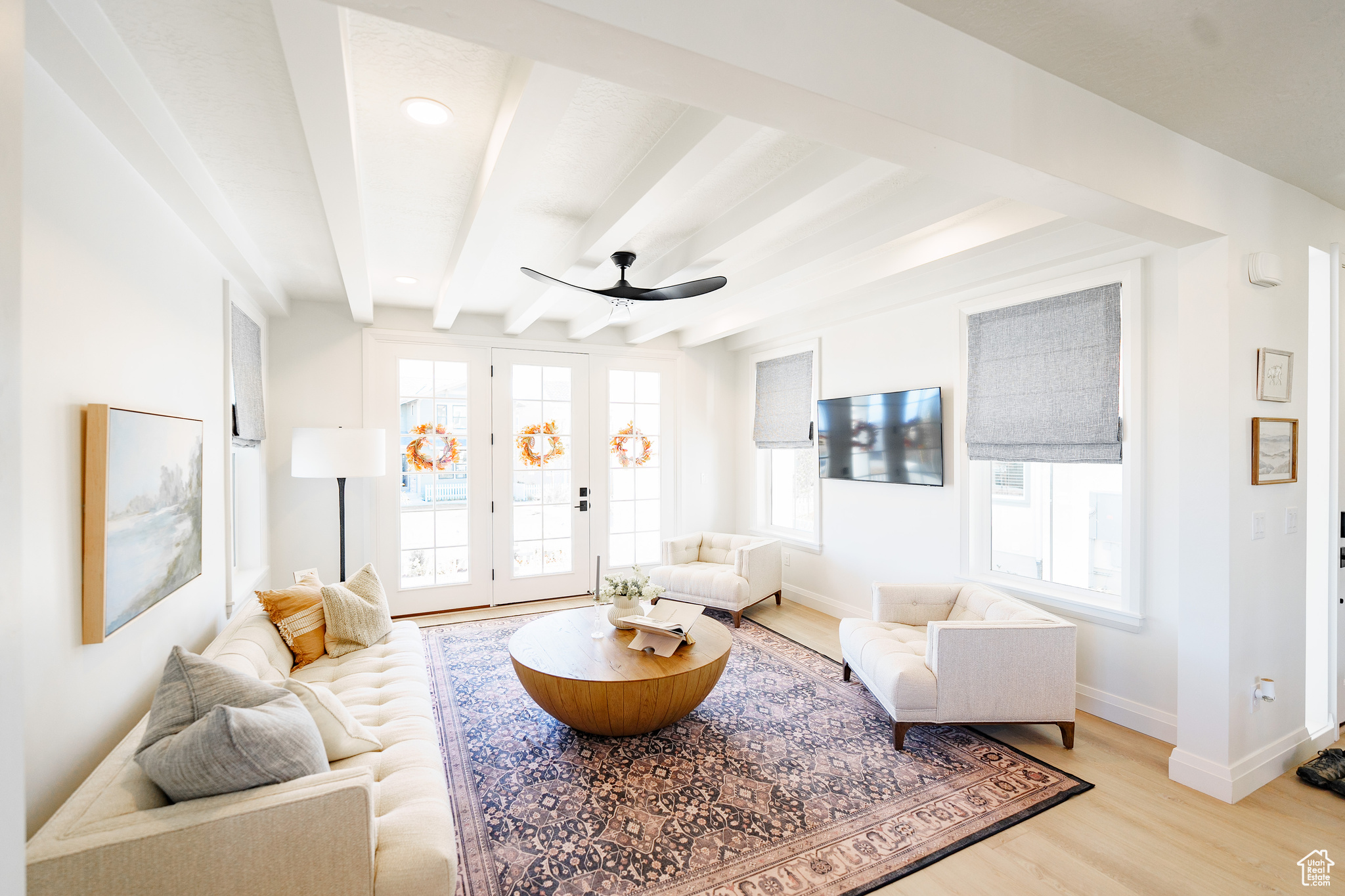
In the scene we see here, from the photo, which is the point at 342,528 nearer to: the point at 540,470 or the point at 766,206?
the point at 540,470

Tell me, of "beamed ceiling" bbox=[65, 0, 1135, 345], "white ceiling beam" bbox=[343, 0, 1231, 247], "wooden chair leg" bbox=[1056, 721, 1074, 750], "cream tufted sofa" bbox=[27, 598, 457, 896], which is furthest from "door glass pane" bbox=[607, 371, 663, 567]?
"white ceiling beam" bbox=[343, 0, 1231, 247]

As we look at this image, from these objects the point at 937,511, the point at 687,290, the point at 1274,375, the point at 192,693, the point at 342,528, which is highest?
the point at 687,290

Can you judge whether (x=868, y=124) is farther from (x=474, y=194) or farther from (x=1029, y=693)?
(x=1029, y=693)

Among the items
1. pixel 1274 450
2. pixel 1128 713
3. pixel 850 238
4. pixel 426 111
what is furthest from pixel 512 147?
pixel 1128 713

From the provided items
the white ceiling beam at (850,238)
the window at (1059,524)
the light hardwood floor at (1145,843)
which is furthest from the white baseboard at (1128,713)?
the white ceiling beam at (850,238)

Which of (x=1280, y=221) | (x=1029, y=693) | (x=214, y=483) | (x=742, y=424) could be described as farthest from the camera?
(x=742, y=424)

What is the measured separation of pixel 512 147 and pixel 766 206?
3.75 feet

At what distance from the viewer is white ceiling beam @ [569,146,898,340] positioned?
2137 millimetres

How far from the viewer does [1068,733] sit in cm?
265

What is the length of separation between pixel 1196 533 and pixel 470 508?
4.50 m

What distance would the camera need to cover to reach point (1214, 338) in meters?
2.27

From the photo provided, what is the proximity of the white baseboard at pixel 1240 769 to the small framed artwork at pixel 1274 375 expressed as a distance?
1431 millimetres

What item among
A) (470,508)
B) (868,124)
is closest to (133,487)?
(868,124)

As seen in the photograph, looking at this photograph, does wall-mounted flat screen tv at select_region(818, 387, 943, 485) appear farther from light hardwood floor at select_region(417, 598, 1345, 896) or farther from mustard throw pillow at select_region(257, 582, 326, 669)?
mustard throw pillow at select_region(257, 582, 326, 669)
